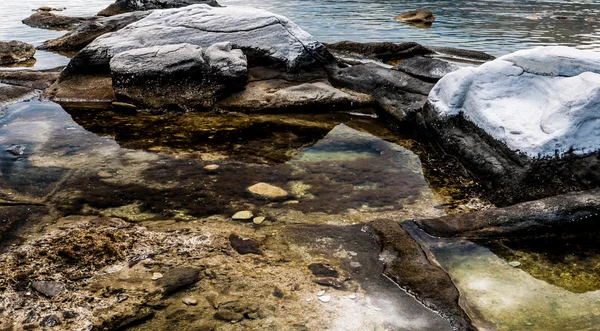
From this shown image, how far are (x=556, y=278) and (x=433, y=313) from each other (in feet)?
3.70

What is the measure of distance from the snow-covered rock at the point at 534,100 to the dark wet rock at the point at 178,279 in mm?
3162

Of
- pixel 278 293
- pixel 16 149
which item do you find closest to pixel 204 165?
pixel 16 149

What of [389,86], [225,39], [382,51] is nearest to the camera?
[389,86]

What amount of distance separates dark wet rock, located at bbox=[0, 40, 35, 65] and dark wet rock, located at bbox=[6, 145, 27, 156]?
291 inches

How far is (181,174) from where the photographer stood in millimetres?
5676

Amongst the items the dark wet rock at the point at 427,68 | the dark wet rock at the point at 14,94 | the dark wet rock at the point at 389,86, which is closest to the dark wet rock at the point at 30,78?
the dark wet rock at the point at 14,94

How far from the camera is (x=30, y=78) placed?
32.7 feet

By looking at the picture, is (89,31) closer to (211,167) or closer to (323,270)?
(211,167)

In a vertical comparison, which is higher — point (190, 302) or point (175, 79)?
point (175, 79)

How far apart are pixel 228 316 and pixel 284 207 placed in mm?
1766

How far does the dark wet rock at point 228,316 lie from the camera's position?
3.25 metres

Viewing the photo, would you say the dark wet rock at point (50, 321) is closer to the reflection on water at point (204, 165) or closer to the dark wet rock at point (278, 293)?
the dark wet rock at point (278, 293)

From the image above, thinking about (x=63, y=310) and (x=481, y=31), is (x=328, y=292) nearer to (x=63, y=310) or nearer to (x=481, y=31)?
(x=63, y=310)

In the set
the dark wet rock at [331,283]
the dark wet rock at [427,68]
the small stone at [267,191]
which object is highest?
the dark wet rock at [427,68]
